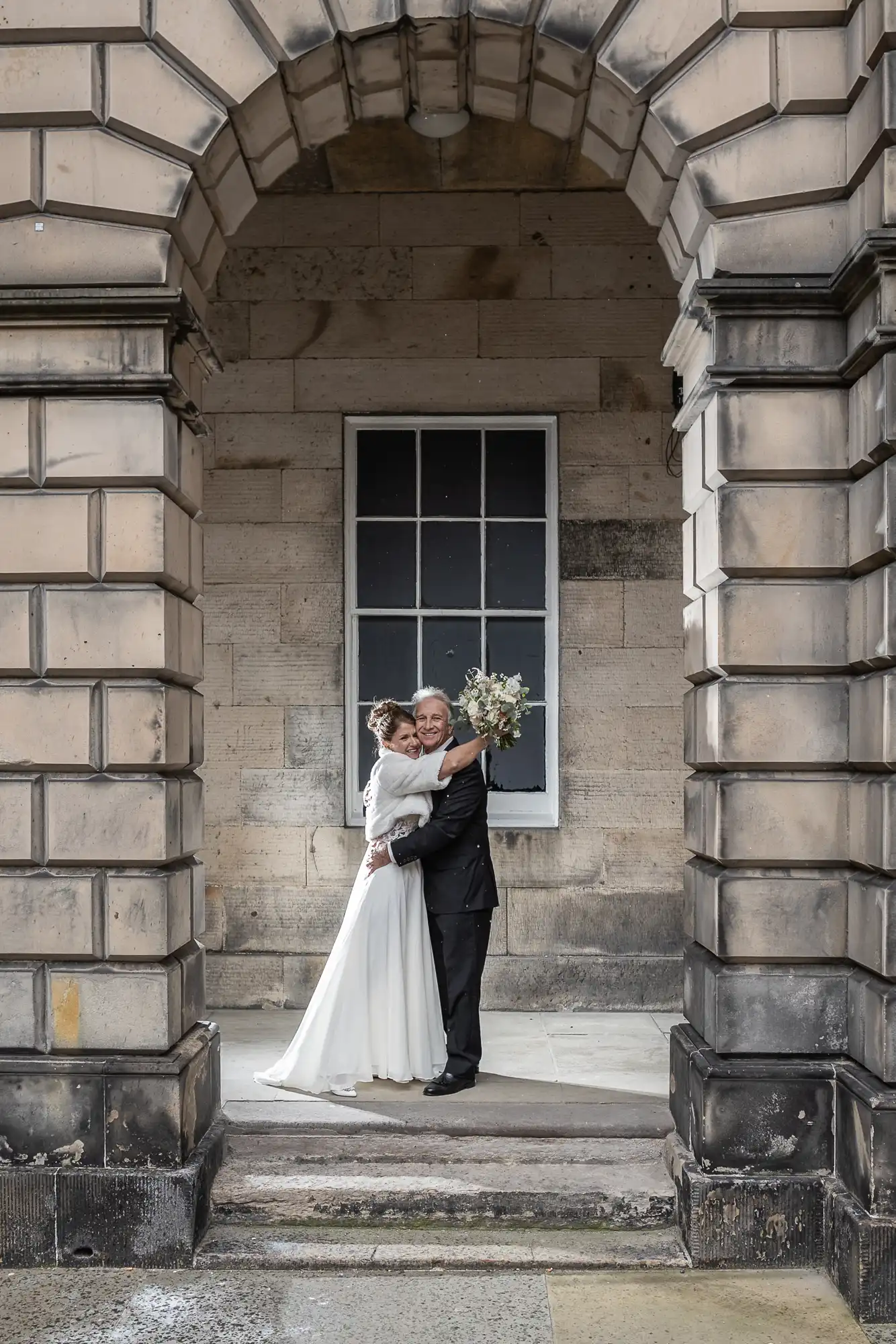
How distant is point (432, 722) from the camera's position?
6.59 meters

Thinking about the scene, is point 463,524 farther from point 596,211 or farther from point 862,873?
point 862,873

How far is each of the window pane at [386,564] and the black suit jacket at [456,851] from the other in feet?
7.54

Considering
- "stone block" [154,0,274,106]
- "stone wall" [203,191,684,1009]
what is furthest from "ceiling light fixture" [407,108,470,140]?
"stone block" [154,0,274,106]

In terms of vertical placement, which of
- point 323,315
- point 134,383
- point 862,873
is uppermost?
point 323,315

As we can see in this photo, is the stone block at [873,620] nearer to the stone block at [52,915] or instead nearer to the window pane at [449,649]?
the stone block at [52,915]

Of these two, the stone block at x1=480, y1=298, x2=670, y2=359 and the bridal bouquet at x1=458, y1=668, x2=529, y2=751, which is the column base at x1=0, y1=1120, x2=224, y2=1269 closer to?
the bridal bouquet at x1=458, y1=668, x2=529, y2=751

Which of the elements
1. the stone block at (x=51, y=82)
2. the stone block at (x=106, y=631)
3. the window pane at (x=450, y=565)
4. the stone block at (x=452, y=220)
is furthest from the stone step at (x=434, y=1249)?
the stone block at (x=452, y=220)

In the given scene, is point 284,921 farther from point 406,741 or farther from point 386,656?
point 406,741

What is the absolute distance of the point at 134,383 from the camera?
16.2 feet

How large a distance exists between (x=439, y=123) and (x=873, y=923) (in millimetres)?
4932

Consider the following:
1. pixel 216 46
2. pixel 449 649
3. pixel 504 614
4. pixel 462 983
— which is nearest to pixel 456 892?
pixel 462 983

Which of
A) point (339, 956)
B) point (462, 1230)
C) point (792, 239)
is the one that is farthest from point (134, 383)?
point (462, 1230)

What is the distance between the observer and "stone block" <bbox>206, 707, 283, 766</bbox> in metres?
8.39

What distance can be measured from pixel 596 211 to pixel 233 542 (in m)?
3.22
